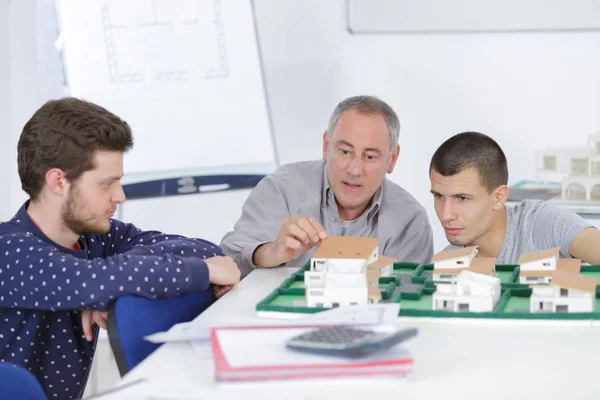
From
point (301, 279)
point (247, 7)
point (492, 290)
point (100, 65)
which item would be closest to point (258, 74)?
point (247, 7)

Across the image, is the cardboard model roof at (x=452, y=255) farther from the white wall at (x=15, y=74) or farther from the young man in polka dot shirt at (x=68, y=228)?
the white wall at (x=15, y=74)

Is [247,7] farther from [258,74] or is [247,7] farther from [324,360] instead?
[324,360]

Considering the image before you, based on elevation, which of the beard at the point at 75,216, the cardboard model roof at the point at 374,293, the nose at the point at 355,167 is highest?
the beard at the point at 75,216

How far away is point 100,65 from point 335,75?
4.39 ft

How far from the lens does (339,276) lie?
5.72 ft

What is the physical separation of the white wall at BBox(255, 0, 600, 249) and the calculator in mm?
3231

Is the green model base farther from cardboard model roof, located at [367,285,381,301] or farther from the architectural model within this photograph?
the architectural model

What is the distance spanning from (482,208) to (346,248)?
682 mm

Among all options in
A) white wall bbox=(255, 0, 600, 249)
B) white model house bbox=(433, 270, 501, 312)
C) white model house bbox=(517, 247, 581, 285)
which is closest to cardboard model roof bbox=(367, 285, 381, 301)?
white model house bbox=(433, 270, 501, 312)

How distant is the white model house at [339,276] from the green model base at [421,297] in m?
0.03

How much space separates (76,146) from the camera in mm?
1913

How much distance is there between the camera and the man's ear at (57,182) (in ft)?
6.26

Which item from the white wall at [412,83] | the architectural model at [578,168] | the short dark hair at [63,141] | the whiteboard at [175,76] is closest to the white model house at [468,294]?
the short dark hair at [63,141]

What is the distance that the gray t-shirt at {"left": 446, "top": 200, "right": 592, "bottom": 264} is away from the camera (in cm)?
232
